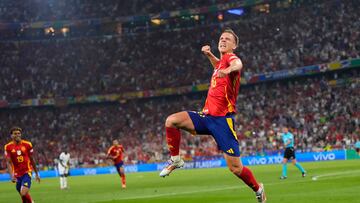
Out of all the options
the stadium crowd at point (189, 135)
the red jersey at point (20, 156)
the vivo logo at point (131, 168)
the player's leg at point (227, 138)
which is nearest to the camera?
the player's leg at point (227, 138)

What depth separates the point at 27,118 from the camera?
75.9 m

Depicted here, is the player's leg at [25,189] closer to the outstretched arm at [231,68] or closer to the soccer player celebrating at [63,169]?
the outstretched arm at [231,68]

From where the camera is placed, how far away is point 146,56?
77.2m

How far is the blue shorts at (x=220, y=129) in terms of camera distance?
12.1m

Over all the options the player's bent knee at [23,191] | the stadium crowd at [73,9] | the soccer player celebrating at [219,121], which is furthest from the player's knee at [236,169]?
the stadium crowd at [73,9]

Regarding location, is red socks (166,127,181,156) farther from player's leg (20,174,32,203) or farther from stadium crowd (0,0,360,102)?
stadium crowd (0,0,360,102)

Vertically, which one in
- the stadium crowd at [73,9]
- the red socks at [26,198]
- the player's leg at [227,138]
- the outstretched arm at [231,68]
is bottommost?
the red socks at [26,198]

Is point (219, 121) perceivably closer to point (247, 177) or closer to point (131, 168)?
point (247, 177)

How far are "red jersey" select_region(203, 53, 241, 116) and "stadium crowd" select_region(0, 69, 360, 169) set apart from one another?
3904 centimetres

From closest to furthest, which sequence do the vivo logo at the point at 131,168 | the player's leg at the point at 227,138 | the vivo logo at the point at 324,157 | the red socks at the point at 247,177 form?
the player's leg at the point at 227,138, the red socks at the point at 247,177, the vivo logo at the point at 324,157, the vivo logo at the point at 131,168

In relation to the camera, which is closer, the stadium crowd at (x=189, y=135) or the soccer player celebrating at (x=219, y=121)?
the soccer player celebrating at (x=219, y=121)

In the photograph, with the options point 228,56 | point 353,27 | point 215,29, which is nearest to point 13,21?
point 215,29

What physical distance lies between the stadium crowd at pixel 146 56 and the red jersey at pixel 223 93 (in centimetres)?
5211

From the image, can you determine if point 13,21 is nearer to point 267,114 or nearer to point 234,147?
point 267,114
